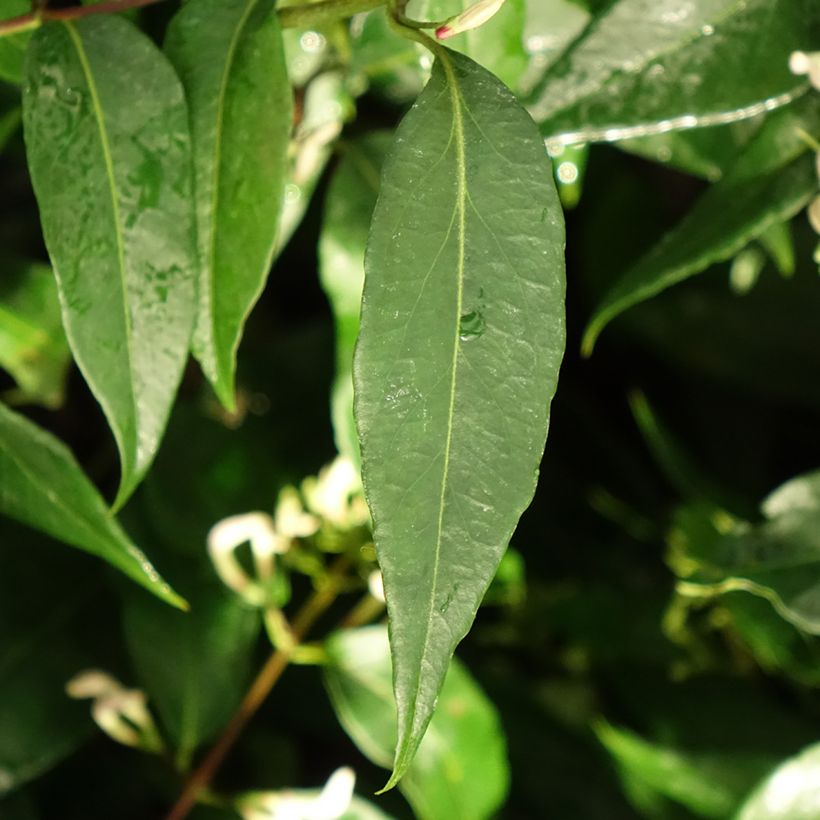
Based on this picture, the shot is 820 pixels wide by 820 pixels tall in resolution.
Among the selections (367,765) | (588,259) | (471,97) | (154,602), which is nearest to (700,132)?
(471,97)

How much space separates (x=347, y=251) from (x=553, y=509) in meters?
0.43

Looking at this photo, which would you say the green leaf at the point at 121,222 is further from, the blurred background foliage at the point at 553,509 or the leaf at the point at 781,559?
the leaf at the point at 781,559

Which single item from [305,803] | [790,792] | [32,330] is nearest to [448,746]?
[305,803]

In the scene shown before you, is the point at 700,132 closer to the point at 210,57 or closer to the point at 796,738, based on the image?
the point at 210,57

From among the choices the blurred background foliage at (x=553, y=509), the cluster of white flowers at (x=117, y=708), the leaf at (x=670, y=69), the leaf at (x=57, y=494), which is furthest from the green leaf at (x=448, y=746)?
the leaf at (x=670, y=69)

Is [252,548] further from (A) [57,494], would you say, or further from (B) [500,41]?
(B) [500,41]

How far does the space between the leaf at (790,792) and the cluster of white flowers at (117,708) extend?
0.43 metres

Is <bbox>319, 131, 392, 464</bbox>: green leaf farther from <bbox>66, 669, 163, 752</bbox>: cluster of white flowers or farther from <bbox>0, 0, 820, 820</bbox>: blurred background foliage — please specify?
<bbox>66, 669, 163, 752</bbox>: cluster of white flowers

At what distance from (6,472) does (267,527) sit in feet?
0.76

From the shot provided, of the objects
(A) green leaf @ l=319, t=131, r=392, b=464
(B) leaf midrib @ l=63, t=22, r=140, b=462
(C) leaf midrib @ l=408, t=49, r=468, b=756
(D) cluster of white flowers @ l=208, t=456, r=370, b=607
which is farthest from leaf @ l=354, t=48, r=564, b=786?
(D) cluster of white flowers @ l=208, t=456, r=370, b=607

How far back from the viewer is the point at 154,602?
0.70 meters

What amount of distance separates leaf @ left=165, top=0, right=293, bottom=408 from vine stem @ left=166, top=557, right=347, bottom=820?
36 centimetres

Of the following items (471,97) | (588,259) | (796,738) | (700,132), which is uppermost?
(471,97)

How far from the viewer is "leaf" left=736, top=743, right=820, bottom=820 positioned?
670mm
